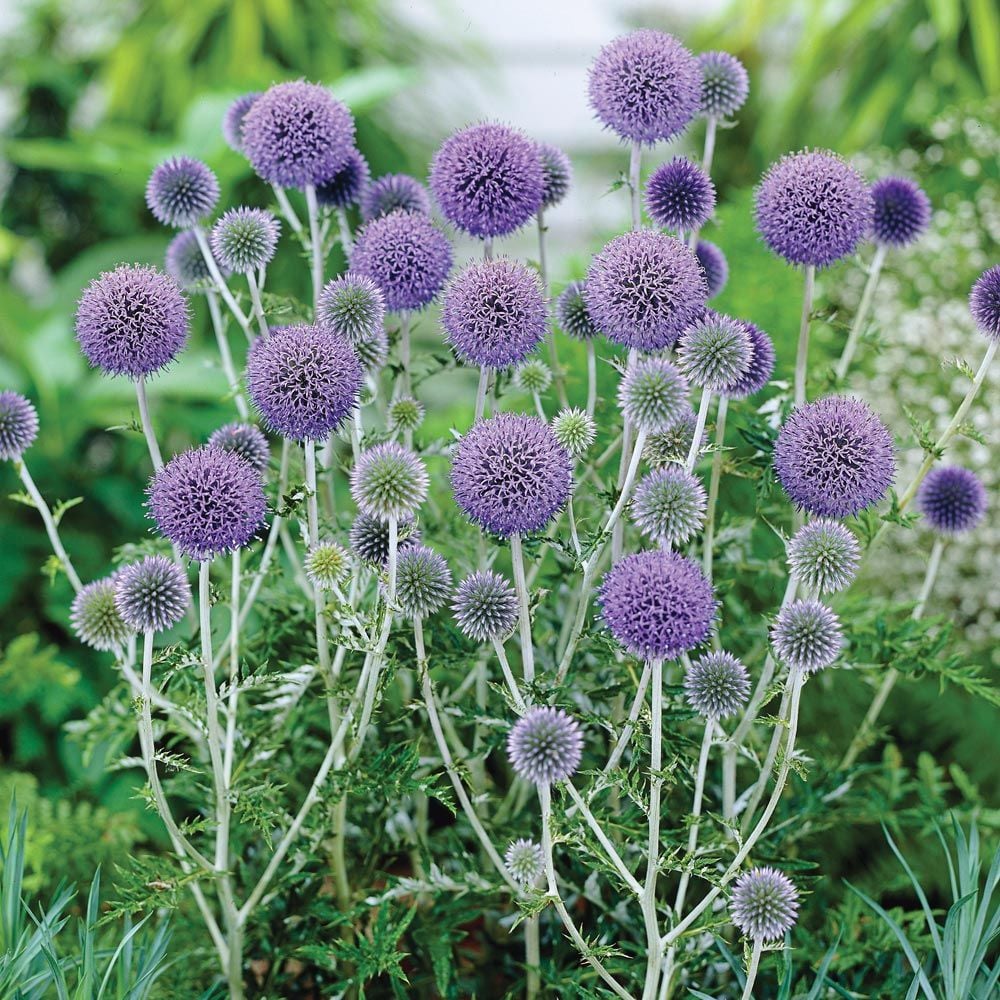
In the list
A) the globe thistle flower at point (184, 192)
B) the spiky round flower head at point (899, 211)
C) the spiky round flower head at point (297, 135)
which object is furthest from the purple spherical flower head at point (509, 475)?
the spiky round flower head at point (899, 211)

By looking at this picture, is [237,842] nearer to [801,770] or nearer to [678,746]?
[678,746]

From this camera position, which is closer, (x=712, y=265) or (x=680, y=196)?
(x=680, y=196)

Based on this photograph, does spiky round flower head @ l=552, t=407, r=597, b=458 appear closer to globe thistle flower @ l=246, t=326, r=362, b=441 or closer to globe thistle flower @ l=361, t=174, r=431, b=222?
globe thistle flower @ l=246, t=326, r=362, b=441

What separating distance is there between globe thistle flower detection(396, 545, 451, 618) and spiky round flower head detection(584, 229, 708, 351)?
318mm

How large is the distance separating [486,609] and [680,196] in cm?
52

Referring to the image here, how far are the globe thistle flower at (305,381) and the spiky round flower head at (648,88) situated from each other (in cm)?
42

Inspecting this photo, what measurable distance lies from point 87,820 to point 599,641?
1052 millimetres

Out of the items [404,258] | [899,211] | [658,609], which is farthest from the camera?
[899,211]

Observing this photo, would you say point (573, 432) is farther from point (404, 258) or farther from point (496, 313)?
point (404, 258)

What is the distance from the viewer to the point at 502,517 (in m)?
1.10

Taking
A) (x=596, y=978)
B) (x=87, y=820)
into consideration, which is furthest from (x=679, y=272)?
(x=87, y=820)

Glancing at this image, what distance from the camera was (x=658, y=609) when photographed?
105 centimetres

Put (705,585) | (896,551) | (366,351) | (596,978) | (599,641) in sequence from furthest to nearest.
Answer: (896,551)
(596,978)
(366,351)
(599,641)
(705,585)

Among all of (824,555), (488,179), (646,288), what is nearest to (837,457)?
(824,555)
